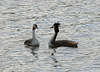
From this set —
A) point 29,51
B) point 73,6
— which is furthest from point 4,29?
point 73,6

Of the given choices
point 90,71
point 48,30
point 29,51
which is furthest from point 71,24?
point 90,71

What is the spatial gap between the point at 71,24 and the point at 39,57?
7311mm

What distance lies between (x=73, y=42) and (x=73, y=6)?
34.8ft

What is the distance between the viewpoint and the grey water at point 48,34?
21.6 metres

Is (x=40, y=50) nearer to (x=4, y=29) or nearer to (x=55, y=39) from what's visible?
(x=55, y=39)

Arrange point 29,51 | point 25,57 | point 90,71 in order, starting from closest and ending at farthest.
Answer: point 90,71 → point 25,57 → point 29,51

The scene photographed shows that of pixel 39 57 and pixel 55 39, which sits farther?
pixel 55 39

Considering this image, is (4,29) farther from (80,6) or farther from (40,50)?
(80,6)

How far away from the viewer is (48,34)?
27.8m

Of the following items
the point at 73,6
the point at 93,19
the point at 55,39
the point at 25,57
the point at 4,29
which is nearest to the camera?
the point at 25,57

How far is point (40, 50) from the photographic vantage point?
81.1 ft

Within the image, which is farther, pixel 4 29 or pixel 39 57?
pixel 4 29

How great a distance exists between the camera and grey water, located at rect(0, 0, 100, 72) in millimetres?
21605

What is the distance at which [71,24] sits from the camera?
98.3ft
